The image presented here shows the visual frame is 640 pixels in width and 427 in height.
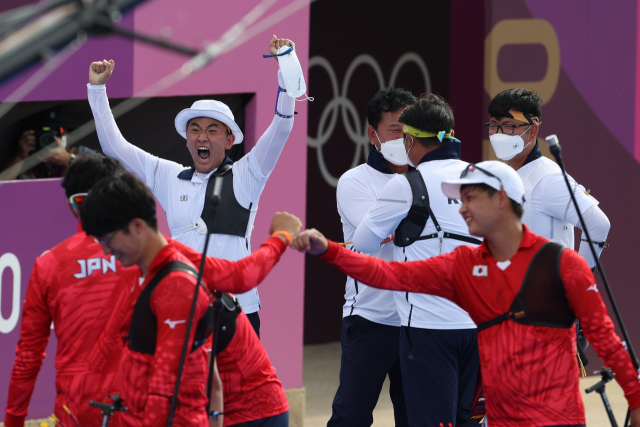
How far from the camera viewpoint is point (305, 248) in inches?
124

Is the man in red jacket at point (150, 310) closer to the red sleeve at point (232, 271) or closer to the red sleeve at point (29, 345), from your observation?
the red sleeve at point (232, 271)

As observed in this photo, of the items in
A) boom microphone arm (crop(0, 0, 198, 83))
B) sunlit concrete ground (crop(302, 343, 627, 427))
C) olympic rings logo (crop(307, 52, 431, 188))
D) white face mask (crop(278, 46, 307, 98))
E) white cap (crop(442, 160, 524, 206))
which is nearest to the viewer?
boom microphone arm (crop(0, 0, 198, 83))

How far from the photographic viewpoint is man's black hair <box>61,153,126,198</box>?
9.84ft

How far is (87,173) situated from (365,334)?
6.35ft

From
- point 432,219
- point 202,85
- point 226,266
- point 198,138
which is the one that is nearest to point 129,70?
point 202,85

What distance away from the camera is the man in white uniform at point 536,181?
14.0 ft

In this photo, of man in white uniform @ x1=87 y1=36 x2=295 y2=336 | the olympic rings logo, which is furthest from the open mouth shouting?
the olympic rings logo

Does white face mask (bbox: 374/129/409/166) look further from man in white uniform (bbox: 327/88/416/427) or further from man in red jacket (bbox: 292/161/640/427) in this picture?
man in red jacket (bbox: 292/161/640/427)

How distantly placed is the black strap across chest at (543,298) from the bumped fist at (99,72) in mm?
2516

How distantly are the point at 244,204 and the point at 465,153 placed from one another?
14.6 ft

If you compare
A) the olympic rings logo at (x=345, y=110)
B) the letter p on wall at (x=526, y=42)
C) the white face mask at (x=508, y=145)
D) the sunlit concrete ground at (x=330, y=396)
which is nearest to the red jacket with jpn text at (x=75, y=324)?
the white face mask at (x=508, y=145)

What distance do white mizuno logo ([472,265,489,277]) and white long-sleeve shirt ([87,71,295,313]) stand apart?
4.68 feet

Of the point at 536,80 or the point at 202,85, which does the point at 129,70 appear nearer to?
the point at 202,85

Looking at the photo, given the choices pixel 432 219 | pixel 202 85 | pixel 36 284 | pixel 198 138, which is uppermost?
→ pixel 202 85
